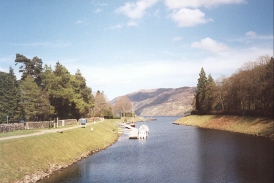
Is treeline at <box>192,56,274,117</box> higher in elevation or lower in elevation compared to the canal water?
higher

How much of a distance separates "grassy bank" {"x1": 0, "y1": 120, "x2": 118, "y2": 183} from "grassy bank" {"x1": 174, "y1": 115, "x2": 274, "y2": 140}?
147 ft

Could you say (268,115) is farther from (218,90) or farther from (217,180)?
(217,180)

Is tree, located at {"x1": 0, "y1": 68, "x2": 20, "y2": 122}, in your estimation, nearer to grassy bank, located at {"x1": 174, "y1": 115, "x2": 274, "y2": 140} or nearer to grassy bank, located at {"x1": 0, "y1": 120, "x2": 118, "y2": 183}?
grassy bank, located at {"x1": 0, "y1": 120, "x2": 118, "y2": 183}

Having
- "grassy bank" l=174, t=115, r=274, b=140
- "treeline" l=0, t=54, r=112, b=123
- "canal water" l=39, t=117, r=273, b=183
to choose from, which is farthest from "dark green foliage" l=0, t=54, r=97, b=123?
"grassy bank" l=174, t=115, r=274, b=140

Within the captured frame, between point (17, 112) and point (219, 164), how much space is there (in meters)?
69.5

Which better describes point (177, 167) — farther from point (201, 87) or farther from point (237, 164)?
point (201, 87)

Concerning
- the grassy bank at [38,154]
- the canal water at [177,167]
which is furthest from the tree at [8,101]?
the canal water at [177,167]

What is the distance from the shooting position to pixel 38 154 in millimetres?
33938

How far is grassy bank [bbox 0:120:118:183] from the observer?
27.8m

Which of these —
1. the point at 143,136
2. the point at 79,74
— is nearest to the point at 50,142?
the point at 143,136

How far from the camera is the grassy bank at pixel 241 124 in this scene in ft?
213

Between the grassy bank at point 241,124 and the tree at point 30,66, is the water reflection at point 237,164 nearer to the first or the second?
the grassy bank at point 241,124

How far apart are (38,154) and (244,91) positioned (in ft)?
237

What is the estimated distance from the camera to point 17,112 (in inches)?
3241
